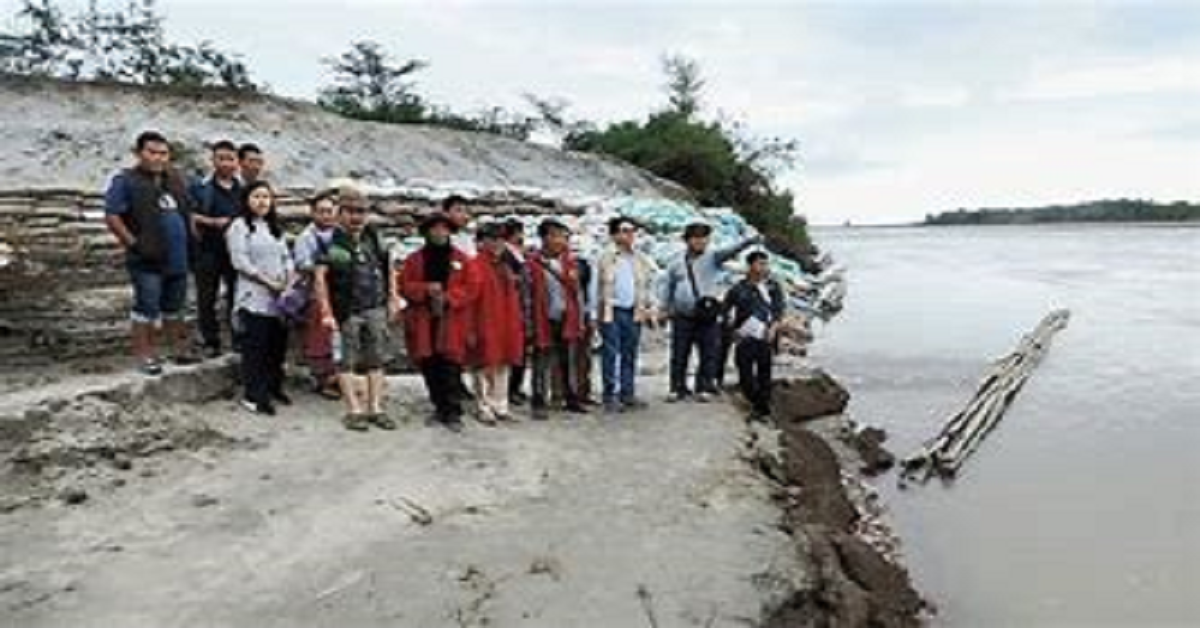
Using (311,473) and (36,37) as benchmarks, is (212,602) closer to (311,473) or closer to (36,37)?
(311,473)

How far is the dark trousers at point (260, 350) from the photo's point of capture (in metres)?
7.75

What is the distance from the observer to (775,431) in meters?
9.09

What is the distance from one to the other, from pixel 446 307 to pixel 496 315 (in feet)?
1.39

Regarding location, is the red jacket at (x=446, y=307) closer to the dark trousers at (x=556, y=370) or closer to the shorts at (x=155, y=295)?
the dark trousers at (x=556, y=370)

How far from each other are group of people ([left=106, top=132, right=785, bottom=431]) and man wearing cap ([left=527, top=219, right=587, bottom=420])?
10mm

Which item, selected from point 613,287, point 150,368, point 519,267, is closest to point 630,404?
point 613,287

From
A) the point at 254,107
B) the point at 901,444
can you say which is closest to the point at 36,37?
the point at 254,107

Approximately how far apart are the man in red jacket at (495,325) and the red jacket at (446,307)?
148mm

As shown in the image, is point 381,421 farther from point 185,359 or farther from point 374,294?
point 185,359

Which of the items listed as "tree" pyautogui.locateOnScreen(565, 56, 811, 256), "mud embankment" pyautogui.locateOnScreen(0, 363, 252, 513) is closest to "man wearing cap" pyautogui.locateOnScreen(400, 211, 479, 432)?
"mud embankment" pyautogui.locateOnScreen(0, 363, 252, 513)

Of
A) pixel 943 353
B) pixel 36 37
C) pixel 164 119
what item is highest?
pixel 36 37

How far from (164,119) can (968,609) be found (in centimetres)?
1361

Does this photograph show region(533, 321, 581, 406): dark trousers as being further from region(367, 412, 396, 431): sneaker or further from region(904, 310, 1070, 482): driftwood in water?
region(904, 310, 1070, 482): driftwood in water

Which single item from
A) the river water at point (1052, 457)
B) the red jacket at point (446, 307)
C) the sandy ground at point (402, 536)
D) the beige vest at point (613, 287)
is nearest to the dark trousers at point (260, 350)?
the sandy ground at point (402, 536)
